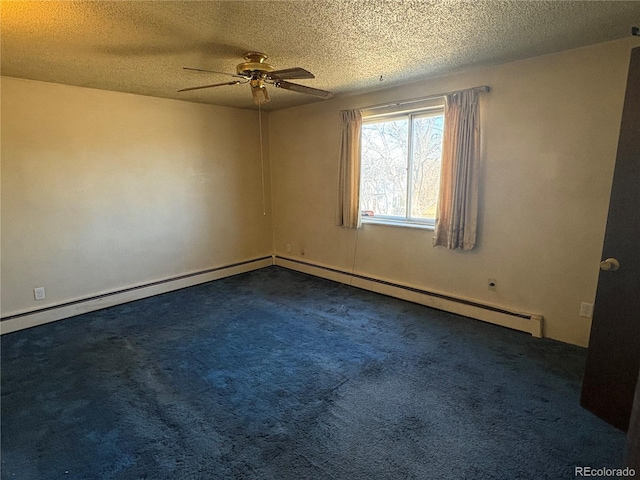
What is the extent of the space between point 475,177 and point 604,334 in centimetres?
166

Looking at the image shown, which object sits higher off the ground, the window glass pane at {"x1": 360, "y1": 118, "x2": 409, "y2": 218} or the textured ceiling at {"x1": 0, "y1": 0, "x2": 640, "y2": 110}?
the textured ceiling at {"x1": 0, "y1": 0, "x2": 640, "y2": 110}

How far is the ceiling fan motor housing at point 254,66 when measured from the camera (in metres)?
2.54

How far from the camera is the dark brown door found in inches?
70.4

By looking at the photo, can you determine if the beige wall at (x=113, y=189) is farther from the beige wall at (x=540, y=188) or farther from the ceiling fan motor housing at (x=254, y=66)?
the beige wall at (x=540, y=188)

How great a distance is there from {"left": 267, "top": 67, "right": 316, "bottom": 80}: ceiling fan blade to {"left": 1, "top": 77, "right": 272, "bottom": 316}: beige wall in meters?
2.23

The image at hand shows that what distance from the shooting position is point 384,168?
408cm

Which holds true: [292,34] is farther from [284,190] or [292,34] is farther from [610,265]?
[284,190]

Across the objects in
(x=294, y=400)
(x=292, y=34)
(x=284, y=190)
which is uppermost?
(x=292, y=34)

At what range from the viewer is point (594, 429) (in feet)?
6.36

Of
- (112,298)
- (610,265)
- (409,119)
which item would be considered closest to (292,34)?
(409,119)

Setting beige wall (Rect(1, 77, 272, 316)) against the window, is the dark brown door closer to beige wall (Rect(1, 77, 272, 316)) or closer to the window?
the window

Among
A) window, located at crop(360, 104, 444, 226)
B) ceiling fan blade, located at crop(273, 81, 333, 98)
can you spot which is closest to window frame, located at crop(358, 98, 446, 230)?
window, located at crop(360, 104, 444, 226)

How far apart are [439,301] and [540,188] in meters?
1.44

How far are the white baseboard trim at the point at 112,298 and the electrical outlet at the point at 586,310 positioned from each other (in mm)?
3964
